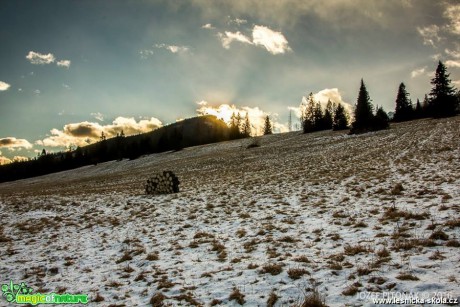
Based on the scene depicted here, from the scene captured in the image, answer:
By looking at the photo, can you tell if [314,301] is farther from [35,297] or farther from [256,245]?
[35,297]

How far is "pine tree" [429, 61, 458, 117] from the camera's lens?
5984 centimetres

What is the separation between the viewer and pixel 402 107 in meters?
76.8

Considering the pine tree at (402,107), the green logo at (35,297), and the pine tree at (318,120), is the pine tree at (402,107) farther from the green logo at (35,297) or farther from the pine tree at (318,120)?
the green logo at (35,297)

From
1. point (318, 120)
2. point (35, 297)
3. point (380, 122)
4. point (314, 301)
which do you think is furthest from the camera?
point (318, 120)

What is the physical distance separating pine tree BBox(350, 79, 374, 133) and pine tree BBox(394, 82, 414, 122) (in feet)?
62.6

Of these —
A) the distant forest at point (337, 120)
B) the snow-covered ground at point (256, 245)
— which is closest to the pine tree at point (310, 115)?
the distant forest at point (337, 120)

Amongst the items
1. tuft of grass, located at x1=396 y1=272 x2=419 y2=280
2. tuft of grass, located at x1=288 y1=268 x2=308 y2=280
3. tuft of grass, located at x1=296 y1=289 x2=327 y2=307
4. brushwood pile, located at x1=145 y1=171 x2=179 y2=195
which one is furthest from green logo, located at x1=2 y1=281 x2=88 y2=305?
brushwood pile, located at x1=145 y1=171 x2=179 y2=195

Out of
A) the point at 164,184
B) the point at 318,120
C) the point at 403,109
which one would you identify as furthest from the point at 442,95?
the point at 164,184

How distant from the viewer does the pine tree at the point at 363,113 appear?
5734cm

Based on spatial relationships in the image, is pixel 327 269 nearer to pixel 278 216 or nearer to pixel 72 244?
pixel 278 216

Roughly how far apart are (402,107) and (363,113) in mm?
23641

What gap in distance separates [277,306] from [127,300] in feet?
12.0

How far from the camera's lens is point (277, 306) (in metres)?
6.07

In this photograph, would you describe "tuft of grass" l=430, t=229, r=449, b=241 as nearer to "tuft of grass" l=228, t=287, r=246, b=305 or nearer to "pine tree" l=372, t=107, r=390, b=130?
"tuft of grass" l=228, t=287, r=246, b=305
